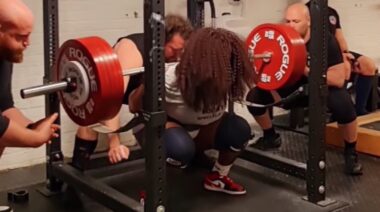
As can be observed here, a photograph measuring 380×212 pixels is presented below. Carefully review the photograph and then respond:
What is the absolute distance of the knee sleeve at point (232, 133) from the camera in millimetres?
2830

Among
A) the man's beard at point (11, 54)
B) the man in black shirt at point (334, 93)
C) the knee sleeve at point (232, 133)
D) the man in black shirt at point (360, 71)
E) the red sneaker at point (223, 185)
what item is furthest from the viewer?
the man in black shirt at point (360, 71)

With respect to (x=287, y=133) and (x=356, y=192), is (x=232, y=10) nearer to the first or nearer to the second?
(x=287, y=133)

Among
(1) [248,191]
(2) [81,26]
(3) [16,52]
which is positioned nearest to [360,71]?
(1) [248,191]

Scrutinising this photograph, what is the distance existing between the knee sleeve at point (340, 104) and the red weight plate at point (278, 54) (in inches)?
10.8

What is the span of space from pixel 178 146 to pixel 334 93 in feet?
3.69

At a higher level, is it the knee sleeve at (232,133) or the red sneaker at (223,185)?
the knee sleeve at (232,133)

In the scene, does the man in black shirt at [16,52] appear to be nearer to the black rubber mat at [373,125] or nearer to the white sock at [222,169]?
the white sock at [222,169]

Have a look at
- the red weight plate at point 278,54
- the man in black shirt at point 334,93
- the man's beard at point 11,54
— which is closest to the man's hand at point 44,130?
the man's beard at point 11,54

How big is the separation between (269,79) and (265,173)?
585 millimetres

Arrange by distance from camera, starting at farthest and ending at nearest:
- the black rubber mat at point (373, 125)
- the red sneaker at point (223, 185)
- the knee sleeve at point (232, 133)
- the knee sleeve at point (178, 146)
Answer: the black rubber mat at point (373, 125) → the red sneaker at point (223, 185) → the knee sleeve at point (232, 133) → the knee sleeve at point (178, 146)

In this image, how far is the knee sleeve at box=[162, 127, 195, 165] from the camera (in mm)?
2645

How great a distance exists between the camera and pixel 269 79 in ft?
10.4

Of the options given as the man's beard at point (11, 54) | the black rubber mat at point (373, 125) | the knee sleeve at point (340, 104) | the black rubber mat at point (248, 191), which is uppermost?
the man's beard at point (11, 54)

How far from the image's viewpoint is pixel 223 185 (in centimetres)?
300
